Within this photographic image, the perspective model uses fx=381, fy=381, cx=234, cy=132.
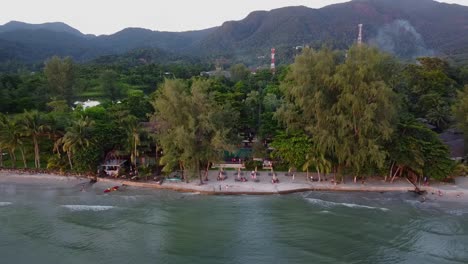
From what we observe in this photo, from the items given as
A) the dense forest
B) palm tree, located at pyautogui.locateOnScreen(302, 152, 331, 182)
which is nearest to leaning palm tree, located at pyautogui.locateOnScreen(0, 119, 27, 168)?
the dense forest

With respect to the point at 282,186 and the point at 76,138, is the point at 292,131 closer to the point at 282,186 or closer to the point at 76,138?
the point at 282,186

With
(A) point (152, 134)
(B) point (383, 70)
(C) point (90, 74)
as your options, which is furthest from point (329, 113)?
(C) point (90, 74)

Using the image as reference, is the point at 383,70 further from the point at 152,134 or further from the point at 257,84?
the point at 257,84

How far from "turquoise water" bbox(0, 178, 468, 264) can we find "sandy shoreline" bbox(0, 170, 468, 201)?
0.87 metres

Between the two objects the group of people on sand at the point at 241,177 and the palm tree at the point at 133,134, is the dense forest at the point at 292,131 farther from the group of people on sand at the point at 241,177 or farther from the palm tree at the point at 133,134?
the group of people on sand at the point at 241,177

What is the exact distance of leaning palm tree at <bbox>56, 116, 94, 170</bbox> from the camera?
3206 centimetres

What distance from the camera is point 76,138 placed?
105 feet

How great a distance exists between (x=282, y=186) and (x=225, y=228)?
8135 millimetres

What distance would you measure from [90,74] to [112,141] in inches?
2333

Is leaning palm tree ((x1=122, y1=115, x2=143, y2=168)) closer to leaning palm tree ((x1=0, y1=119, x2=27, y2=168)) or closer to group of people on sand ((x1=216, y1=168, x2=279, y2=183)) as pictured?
group of people on sand ((x1=216, y1=168, x2=279, y2=183))

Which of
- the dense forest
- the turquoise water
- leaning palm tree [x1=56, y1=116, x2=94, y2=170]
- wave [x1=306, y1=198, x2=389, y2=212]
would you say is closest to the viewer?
the turquoise water

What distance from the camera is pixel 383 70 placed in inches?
1252

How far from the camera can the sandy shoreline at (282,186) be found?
3011cm

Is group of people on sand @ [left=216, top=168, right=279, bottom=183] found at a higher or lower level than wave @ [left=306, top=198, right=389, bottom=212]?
higher
